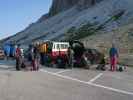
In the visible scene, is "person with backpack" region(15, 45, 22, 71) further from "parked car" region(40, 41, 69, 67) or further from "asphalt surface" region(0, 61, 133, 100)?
"asphalt surface" region(0, 61, 133, 100)

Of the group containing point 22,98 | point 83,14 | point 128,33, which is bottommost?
point 22,98

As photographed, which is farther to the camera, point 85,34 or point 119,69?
point 85,34

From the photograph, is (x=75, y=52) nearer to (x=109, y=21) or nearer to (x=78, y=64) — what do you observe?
(x=78, y=64)

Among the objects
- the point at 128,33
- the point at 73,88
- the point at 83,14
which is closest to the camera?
the point at 73,88

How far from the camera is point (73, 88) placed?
46.6 feet

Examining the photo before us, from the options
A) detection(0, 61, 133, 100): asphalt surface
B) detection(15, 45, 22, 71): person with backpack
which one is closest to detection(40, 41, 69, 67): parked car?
detection(15, 45, 22, 71): person with backpack

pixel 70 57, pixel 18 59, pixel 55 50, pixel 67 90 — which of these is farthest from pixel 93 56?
pixel 67 90

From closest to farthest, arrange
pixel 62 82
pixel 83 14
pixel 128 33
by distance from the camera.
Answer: pixel 62 82, pixel 128 33, pixel 83 14

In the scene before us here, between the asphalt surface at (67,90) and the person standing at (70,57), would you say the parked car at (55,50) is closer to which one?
the person standing at (70,57)

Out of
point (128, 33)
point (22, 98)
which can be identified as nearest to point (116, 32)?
point (128, 33)

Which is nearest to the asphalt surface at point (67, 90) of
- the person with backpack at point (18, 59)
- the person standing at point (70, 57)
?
the person with backpack at point (18, 59)

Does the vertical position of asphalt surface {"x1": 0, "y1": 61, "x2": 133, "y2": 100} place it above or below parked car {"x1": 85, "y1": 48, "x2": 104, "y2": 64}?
below

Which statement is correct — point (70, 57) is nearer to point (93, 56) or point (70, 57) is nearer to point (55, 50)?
point (93, 56)

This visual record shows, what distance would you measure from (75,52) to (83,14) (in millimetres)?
66149
